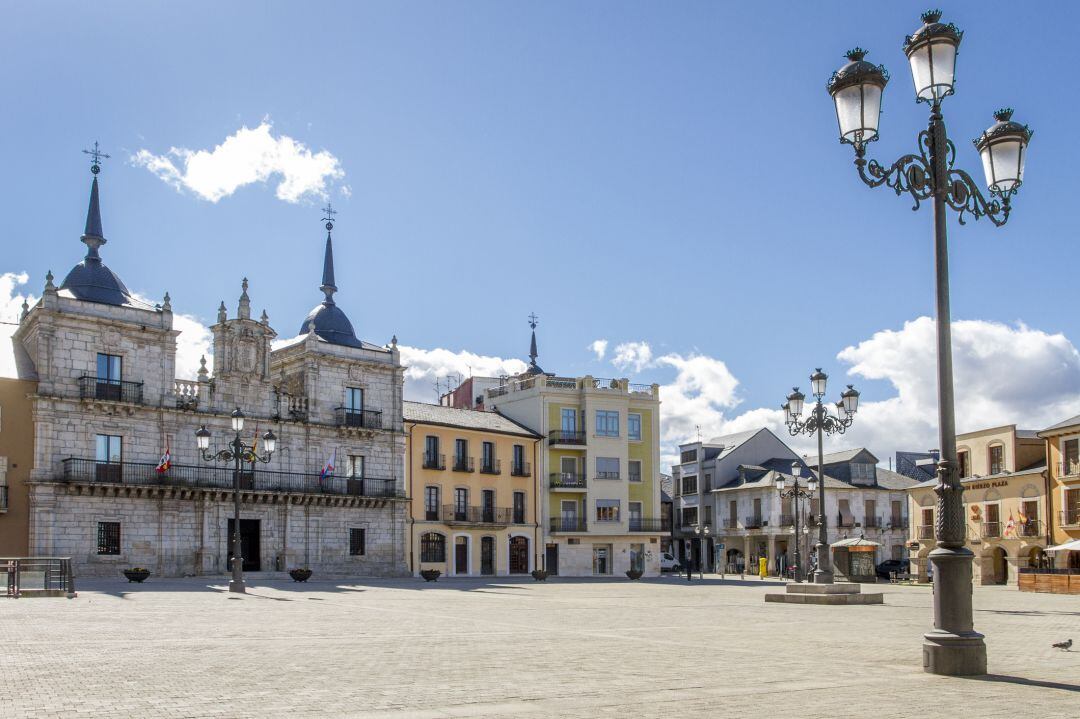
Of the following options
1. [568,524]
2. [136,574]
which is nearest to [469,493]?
[568,524]

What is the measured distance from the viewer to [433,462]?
191 feet

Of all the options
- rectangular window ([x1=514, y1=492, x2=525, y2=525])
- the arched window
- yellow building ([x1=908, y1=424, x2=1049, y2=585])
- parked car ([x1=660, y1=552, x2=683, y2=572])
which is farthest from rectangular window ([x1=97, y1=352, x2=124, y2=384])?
A: parked car ([x1=660, y1=552, x2=683, y2=572])

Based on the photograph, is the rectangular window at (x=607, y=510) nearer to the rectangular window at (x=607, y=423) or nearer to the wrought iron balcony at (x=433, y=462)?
the rectangular window at (x=607, y=423)

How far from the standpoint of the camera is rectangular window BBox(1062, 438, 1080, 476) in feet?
155

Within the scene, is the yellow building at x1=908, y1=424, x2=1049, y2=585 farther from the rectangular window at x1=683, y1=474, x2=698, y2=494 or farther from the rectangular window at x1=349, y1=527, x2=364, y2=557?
the rectangular window at x1=349, y1=527, x2=364, y2=557

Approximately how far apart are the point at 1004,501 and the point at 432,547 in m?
29.6

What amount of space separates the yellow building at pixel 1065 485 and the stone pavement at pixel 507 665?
A: 2805 cm

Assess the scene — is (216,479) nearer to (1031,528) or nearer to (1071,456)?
(1031,528)

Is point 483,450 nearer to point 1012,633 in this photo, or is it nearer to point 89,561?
point 89,561

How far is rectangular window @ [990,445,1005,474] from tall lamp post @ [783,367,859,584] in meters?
27.5

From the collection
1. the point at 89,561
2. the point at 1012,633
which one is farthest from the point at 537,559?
the point at 1012,633

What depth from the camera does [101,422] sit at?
4538 cm

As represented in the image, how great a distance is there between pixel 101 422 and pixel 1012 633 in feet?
127

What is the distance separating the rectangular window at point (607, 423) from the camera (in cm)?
6531
